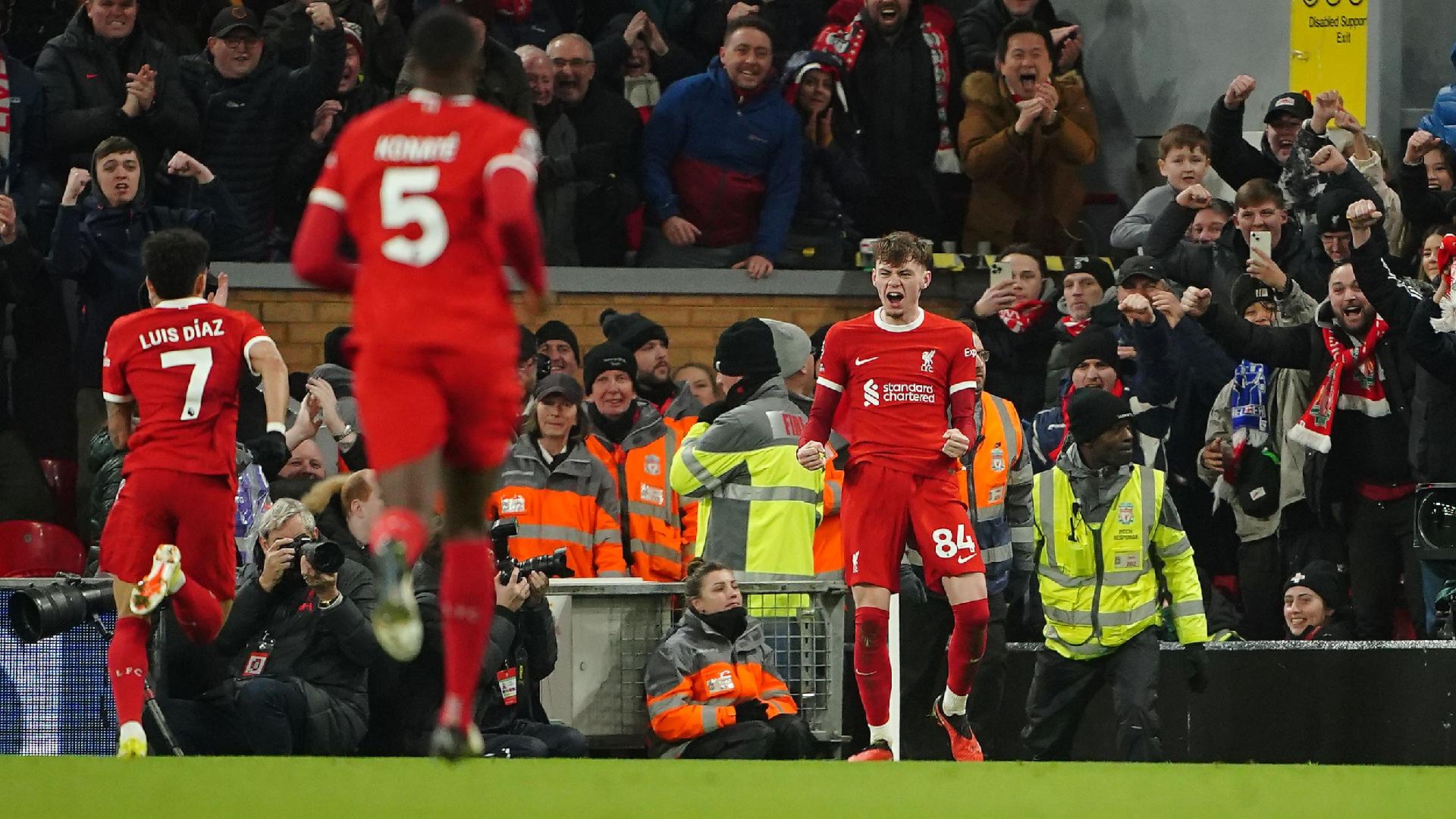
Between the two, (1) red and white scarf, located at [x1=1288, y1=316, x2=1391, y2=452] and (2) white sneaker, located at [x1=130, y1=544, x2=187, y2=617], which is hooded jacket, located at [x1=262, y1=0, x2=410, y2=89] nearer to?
(2) white sneaker, located at [x1=130, y1=544, x2=187, y2=617]

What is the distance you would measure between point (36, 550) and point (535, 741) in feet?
11.3

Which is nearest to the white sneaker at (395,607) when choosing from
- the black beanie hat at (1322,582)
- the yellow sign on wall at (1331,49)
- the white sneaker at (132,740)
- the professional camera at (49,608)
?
the white sneaker at (132,740)

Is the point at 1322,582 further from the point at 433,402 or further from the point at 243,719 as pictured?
the point at 433,402

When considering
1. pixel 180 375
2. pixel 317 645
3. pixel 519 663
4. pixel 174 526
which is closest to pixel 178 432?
pixel 180 375

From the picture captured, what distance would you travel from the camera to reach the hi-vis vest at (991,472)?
988cm

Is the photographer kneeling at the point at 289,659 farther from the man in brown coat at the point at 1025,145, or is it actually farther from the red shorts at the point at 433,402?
the man in brown coat at the point at 1025,145

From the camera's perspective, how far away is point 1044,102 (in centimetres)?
1266

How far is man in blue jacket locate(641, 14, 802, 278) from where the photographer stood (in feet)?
41.1

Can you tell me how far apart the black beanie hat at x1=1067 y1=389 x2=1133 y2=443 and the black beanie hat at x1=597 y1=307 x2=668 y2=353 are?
2.58 metres

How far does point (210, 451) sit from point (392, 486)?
8.81 feet

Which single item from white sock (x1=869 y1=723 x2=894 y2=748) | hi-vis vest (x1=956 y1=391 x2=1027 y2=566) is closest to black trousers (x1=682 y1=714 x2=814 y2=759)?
white sock (x1=869 y1=723 x2=894 y2=748)

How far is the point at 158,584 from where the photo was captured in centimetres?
772

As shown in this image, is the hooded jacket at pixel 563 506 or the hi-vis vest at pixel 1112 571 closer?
the hi-vis vest at pixel 1112 571

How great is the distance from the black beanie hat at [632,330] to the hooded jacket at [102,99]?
266 cm
